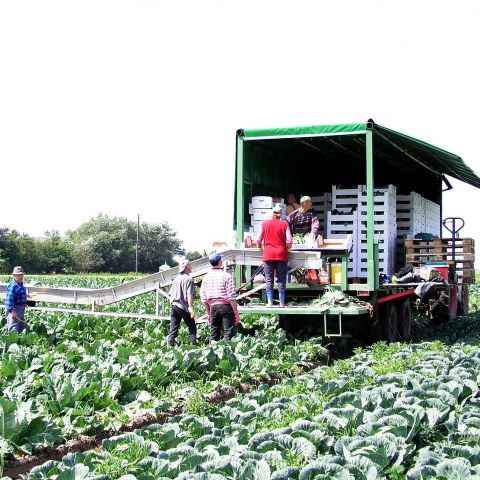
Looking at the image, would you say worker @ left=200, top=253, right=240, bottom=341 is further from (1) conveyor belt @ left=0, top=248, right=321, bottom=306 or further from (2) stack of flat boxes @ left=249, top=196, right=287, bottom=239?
(2) stack of flat boxes @ left=249, top=196, right=287, bottom=239

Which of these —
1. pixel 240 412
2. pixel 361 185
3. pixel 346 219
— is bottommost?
pixel 240 412

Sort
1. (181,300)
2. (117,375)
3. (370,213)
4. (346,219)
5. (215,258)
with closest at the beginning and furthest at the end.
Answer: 1. (117,375)
2. (215,258)
3. (181,300)
4. (370,213)
5. (346,219)

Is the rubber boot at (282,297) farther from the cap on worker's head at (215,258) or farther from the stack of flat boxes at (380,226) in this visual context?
the stack of flat boxes at (380,226)

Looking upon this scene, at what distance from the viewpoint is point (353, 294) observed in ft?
42.4

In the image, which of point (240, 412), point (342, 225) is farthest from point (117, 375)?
point (342, 225)

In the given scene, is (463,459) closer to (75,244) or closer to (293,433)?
(293,433)

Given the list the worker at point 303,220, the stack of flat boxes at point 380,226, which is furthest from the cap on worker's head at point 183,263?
the stack of flat boxes at point 380,226

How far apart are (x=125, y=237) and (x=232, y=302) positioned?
81231 millimetres

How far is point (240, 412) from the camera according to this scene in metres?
6.82

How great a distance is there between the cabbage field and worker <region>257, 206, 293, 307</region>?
0.82 metres

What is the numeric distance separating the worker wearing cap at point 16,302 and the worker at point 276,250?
14.3ft

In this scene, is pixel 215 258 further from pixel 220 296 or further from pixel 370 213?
pixel 370 213

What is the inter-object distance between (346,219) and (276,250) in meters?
2.16

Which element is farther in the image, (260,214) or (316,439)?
(260,214)
